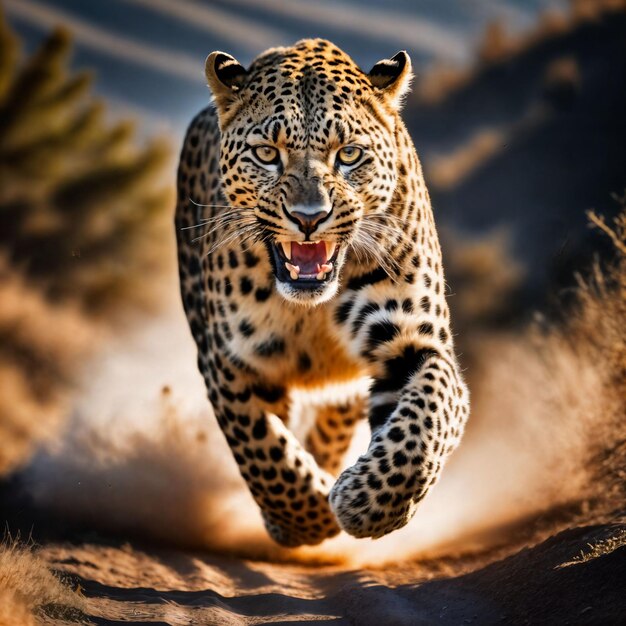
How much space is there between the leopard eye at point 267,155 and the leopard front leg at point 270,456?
1.38 meters

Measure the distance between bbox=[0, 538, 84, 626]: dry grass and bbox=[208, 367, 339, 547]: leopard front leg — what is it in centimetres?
130

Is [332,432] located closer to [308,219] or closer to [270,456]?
[270,456]

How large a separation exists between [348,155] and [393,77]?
2.59 feet

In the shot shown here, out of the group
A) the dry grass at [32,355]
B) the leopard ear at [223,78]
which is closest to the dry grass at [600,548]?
the leopard ear at [223,78]

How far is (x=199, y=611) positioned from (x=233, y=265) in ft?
6.55

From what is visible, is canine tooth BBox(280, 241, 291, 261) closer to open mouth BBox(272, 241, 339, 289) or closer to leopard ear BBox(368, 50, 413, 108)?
open mouth BBox(272, 241, 339, 289)

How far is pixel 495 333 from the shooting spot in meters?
15.4

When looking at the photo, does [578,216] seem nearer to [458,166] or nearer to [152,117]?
[458,166]

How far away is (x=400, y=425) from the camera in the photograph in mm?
5855

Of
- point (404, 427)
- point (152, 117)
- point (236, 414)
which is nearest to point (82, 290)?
point (152, 117)

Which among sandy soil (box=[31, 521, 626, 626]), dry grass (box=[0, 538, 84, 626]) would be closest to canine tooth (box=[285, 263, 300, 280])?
sandy soil (box=[31, 521, 626, 626])

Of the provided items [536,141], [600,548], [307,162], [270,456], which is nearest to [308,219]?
[307,162]

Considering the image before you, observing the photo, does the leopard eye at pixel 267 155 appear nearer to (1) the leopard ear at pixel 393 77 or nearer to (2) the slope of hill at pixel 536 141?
(1) the leopard ear at pixel 393 77

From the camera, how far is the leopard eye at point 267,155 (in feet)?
A: 20.2
